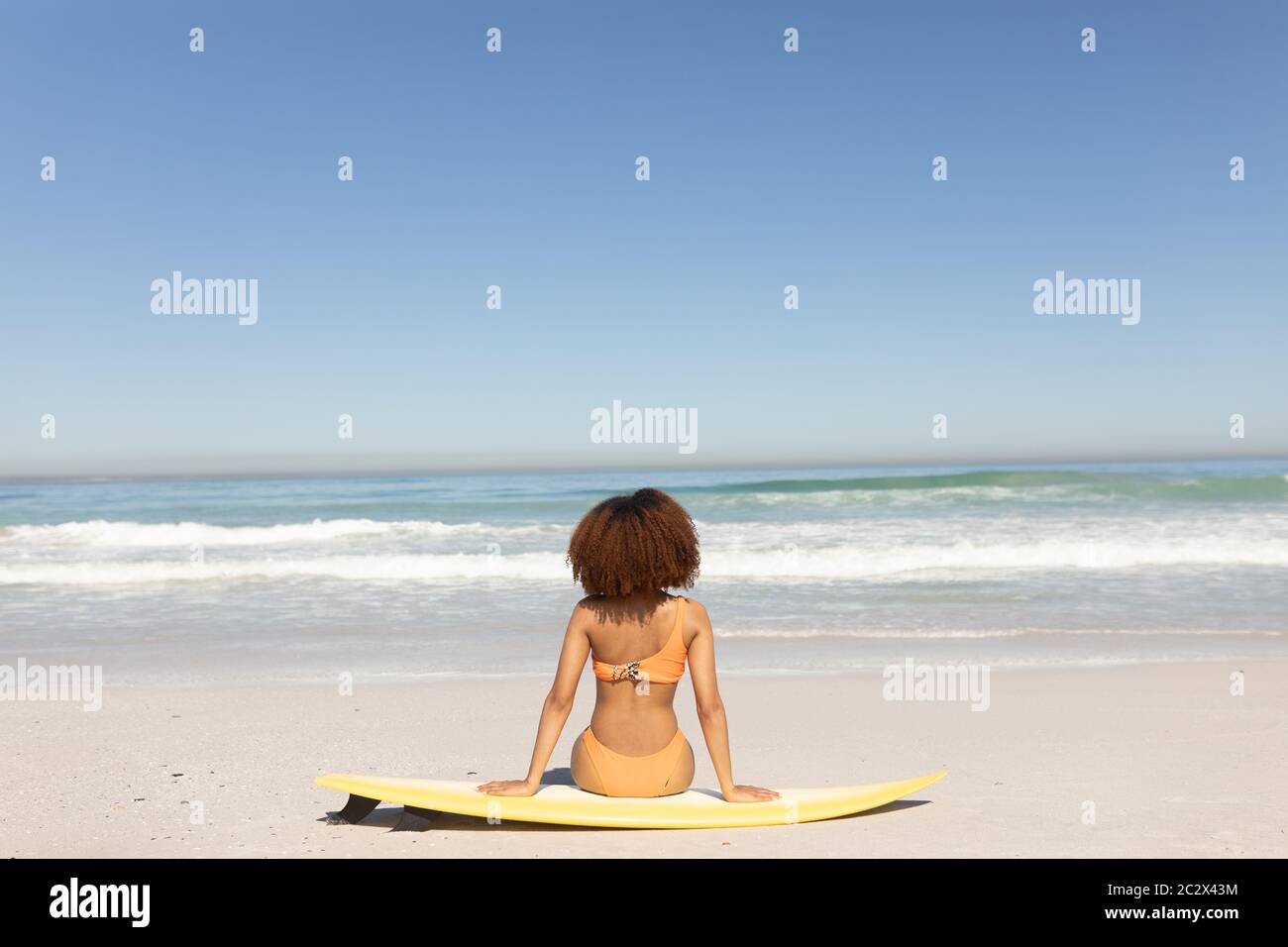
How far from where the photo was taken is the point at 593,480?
121 ft

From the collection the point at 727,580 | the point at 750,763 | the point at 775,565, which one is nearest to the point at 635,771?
the point at 750,763

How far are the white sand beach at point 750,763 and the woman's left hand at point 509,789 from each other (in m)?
0.13

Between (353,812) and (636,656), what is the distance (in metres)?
1.34

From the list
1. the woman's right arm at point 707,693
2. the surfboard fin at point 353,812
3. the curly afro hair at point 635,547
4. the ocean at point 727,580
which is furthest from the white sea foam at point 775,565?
the curly afro hair at point 635,547

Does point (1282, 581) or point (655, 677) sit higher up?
point (655, 677)

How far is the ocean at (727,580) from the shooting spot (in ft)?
27.4

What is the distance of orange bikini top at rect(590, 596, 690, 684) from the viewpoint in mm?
3660

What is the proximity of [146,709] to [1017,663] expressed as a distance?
6.36 meters

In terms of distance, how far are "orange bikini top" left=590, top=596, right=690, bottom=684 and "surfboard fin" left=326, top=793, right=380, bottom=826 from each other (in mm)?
1120

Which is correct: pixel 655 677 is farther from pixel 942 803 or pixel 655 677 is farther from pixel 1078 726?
pixel 1078 726

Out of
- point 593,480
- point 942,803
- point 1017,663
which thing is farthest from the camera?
point 593,480

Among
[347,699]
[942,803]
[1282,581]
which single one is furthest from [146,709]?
[1282,581]

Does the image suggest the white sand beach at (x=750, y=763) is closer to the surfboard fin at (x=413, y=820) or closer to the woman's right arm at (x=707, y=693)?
the surfboard fin at (x=413, y=820)

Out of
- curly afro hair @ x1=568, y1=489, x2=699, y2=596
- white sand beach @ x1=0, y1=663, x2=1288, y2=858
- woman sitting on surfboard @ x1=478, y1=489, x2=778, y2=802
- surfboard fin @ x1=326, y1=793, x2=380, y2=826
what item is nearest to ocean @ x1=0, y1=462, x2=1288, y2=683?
white sand beach @ x1=0, y1=663, x2=1288, y2=858
